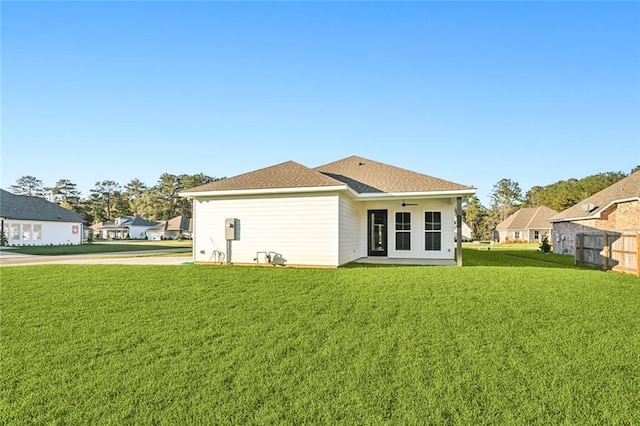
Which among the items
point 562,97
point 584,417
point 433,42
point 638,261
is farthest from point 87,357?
point 562,97

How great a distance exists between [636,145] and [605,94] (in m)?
6.09

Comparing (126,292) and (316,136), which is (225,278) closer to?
(126,292)

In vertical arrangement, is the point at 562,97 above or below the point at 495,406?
above

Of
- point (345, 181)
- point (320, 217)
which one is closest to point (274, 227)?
point (320, 217)

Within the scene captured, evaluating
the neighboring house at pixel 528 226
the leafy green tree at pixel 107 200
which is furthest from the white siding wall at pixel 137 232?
the neighboring house at pixel 528 226

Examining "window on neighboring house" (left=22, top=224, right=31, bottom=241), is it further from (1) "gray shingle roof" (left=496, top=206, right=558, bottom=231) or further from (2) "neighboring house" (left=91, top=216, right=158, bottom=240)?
(1) "gray shingle roof" (left=496, top=206, right=558, bottom=231)

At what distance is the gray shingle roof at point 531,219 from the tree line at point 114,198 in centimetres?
5208

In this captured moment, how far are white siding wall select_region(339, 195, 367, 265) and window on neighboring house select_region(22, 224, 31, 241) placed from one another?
30.8 m

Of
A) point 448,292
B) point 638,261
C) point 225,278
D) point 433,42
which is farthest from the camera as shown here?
point 433,42

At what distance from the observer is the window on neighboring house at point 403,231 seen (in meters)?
13.6

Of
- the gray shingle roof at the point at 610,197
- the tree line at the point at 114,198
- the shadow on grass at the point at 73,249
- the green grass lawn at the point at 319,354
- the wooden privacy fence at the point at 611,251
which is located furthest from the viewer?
the tree line at the point at 114,198

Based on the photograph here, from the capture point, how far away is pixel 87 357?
14.3 ft

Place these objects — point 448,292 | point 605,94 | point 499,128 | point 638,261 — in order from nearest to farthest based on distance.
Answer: point 448,292 < point 638,261 < point 605,94 < point 499,128

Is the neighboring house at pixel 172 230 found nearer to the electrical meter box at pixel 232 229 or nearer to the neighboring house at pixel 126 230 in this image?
the neighboring house at pixel 126 230
